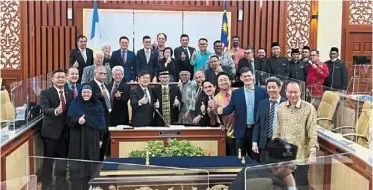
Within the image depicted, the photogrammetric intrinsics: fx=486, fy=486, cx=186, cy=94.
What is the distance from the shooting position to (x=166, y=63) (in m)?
7.62

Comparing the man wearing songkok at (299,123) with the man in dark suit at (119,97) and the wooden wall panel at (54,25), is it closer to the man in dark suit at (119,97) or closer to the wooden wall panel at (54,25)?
the man in dark suit at (119,97)

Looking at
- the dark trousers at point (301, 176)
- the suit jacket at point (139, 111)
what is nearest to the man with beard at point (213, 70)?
the suit jacket at point (139, 111)

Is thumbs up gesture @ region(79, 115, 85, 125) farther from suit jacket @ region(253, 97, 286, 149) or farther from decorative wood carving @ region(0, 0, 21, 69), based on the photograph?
decorative wood carving @ region(0, 0, 21, 69)

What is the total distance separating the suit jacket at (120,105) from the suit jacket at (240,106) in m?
1.51

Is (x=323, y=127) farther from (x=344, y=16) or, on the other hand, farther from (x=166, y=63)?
(x=344, y=16)

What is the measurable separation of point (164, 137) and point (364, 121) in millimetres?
2216

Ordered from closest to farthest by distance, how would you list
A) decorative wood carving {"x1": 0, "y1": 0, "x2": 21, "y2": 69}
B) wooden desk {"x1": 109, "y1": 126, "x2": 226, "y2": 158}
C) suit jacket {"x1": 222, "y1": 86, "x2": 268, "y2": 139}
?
suit jacket {"x1": 222, "y1": 86, "x2": 268, "y2": 139}, wooden desk {"x1": 109, "y1": 126, "x2": 226, "y2": 158}, decorative wood carving {"x1": 0, "y1": 0, "x2": 21, "y2": 69}

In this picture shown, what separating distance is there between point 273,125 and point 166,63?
3178 millimetres

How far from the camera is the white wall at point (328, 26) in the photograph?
10844mm

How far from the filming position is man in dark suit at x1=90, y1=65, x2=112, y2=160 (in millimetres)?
5796

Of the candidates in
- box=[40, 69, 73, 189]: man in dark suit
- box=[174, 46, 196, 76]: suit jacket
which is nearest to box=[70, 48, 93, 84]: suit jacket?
box=[174, 46, 196, 76]: suit jacket

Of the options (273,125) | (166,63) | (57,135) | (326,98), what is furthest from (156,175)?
(166,63)

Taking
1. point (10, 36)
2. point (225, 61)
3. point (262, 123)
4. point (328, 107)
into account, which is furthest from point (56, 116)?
point (10, 36)

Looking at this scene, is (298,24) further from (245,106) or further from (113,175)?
(113,175)
